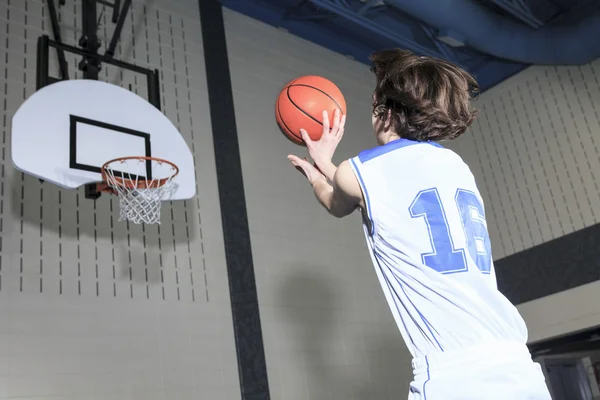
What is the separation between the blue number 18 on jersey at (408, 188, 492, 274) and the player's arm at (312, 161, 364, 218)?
0.62 ft

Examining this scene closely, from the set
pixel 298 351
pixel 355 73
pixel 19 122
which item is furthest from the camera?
pixel 355 73

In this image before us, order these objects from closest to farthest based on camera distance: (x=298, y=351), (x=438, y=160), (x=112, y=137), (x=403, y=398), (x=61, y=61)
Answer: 1. (x=438, y=160)
2. (x=112, y=137)
3. (x=61, y=61)
4. (x=298, y=351)
5. (x=403, y=398)

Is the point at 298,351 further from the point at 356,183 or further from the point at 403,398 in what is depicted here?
the point at 356,183

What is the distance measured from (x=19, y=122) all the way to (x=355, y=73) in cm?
514

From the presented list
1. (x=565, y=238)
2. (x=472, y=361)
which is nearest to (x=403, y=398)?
(x=565, y=238)

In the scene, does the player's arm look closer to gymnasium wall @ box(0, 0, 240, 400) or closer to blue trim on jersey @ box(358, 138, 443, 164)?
blue trim on jersey @ box(358, 138, 443, 164)

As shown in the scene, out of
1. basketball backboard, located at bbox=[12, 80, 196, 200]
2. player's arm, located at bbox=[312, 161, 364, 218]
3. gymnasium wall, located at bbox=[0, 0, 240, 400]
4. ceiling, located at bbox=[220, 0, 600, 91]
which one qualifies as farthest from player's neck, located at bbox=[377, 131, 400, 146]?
ceiling, located at bbox=[220, 0, 600, 91]

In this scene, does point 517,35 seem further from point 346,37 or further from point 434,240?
point 434,240

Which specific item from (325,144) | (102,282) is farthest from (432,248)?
(102,282)

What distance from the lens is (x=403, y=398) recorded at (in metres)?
6.22

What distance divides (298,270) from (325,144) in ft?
12.7

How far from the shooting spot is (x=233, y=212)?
581cm

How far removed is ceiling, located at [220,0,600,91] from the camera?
7.02m

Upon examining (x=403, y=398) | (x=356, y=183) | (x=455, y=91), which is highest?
(x=455, y=91)
